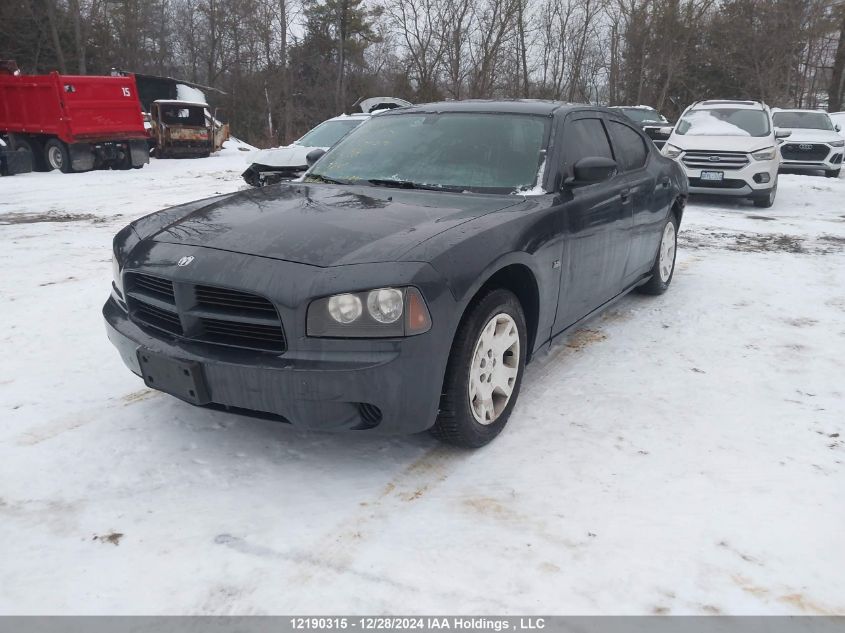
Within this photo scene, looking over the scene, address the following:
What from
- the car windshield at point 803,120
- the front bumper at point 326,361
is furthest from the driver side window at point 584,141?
the car windshield at point 803,120

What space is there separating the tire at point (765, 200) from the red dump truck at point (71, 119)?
14605 mm

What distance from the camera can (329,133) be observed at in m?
11.9

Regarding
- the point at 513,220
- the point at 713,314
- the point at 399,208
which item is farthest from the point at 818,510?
the point at 713,314

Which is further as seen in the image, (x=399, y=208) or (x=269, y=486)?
(x=399, y=208)

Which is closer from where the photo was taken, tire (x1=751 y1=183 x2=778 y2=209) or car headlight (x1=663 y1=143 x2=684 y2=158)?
tire (x1=751 y1=183 x2=778 y2=209)

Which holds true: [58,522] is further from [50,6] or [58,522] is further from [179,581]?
[50,6]

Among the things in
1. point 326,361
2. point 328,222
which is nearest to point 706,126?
point 328,222

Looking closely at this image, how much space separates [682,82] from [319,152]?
35.8 meters

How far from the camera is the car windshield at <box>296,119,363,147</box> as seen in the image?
1175 centimetres

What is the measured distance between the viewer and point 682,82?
3556 centimetres

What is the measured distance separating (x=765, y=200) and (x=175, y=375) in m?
11.1

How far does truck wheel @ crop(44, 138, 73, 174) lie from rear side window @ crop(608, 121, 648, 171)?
1499 cm

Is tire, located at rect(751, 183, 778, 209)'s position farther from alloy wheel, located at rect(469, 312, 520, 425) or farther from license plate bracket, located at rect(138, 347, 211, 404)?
license plate bracket, located at rect(138, 347, 211, 404)
